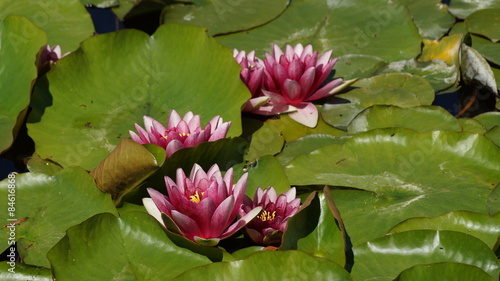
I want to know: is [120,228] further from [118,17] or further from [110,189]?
[118,17]

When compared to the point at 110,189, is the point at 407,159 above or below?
below

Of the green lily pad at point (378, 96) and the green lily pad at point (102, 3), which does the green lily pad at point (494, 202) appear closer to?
the green lily pad at point (378, 96)

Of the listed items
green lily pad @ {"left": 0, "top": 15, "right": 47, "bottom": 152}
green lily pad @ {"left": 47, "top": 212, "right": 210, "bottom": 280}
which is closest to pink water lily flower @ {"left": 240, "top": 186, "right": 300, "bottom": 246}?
green lily pad @ {"left": 47, "top": 212, "right": 210, "bottom": 280}

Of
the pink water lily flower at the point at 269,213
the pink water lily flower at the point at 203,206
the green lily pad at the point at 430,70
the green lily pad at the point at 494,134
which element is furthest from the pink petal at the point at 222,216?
the green lily pad at the point at 430,70

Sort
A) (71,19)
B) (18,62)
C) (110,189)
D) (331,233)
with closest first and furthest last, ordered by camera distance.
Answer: (331,233) → (110,189) → (18,62) → (71,19)

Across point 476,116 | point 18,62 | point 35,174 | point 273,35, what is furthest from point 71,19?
point 476,116
